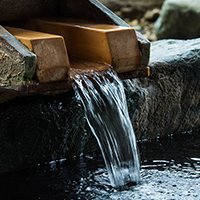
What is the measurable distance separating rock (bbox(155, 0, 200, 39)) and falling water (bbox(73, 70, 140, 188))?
646cm

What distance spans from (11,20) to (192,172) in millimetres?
1878

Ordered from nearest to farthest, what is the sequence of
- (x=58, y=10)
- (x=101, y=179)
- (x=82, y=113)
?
(x=101, y=179), (x=82, y=113), (x=58, y=10)

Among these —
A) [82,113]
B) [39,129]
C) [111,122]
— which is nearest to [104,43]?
[111,122]

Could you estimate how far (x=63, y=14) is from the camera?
3643 mm

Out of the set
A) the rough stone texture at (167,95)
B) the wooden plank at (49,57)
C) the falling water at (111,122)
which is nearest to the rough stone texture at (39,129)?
the falling water at (111,122)

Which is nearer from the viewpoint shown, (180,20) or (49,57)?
(49,57)

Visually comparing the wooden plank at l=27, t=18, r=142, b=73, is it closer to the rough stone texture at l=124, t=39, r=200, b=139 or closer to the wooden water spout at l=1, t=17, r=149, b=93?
the wooden water spout at l=1, t=17, r=149, b=93

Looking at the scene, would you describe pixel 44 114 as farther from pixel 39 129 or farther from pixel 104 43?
pixel 104 43

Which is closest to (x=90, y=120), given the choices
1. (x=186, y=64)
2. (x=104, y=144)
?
(x=104, y=144)

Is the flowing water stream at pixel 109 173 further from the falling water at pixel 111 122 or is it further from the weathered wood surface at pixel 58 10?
the weathered wood surface at pixel 58 10

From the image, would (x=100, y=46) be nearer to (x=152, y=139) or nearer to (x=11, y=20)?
(x=11, y=20)

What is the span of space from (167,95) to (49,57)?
1688 millimetres

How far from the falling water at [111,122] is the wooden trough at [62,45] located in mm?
88

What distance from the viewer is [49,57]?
2549mm
